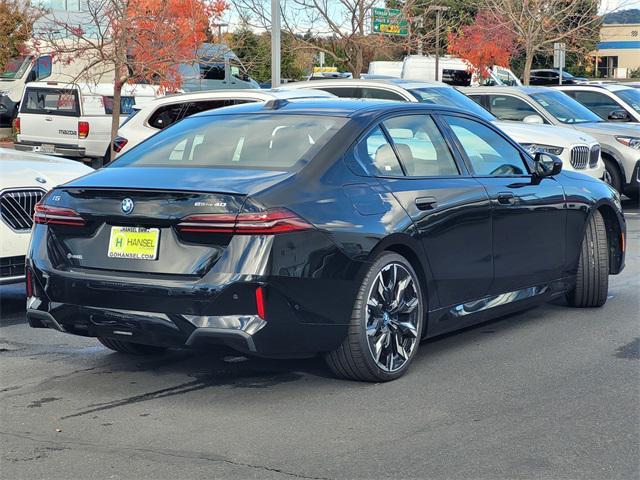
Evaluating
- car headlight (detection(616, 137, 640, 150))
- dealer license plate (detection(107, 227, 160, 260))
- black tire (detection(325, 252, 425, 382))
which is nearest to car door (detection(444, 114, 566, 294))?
black tire (detection(325, 252, 425, 382))

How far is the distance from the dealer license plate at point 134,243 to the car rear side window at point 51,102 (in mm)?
16654

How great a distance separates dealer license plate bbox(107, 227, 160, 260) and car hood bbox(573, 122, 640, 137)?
11916 mm

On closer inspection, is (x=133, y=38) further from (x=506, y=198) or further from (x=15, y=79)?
(x=15, y=79)

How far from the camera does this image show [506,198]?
715 cm

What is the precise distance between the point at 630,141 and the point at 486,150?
9548 millimetres

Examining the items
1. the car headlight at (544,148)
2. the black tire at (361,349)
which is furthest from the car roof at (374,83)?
the black tire at (361,349)

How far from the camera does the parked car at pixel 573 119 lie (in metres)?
16.1

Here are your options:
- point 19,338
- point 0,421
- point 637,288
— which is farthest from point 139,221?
point 637,288

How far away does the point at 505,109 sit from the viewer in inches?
666

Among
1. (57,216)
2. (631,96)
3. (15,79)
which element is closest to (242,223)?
(57,216)

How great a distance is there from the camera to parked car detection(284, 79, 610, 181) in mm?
14438

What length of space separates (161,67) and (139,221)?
13.3m

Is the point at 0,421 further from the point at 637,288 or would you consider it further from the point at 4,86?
the point at 4,86

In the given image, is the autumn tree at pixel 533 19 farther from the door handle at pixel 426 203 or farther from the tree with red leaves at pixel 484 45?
the door handle at pixel 426 203
